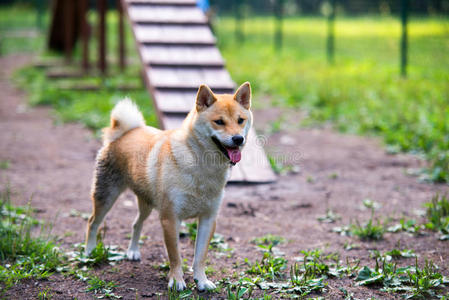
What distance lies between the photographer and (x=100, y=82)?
10.4m

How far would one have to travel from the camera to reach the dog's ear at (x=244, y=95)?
3.60m

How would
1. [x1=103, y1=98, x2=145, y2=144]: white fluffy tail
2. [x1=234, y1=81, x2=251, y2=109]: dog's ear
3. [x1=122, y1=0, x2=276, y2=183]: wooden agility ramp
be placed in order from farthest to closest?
[x1=122, y1=0, x2=276, y2=183]: wooden agility ramp → [x1=103, y1=98, x2=145, y2=144]: white fluffy tail → [x1=234, y1=81, x2=251, y2=109]: dog's ear

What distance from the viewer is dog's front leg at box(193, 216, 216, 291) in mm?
3508

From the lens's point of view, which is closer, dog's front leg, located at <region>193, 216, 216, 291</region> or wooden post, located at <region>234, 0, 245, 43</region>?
dog's front leg, located at <region>193, 216, 216, 291</region>

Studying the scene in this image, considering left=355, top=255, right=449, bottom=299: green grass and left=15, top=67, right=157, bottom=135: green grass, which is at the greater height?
left=355, top=255, right=449, bottom=299: green grass

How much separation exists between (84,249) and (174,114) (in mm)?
2463

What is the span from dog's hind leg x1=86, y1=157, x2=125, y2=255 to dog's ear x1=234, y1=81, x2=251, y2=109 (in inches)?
42.8

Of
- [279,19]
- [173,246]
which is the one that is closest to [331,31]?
[279,19]

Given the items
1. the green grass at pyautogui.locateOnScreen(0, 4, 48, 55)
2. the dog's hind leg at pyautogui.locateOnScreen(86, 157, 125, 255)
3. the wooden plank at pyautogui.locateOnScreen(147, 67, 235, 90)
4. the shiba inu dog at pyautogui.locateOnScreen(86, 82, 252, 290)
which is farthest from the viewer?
the green grass at pyautogui.locateOnScreen(0, 4, 48, 55)

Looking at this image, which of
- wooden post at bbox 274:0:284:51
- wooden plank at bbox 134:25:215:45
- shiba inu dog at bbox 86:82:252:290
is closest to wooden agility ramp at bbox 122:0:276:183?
wooden plank at bbox 134:25:215:45

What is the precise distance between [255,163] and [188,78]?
160 cm

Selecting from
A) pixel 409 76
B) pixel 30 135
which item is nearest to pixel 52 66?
pixel 30 135

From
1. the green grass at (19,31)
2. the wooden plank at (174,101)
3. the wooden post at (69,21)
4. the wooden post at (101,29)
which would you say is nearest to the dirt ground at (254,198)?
the wooden plank at (174,101)

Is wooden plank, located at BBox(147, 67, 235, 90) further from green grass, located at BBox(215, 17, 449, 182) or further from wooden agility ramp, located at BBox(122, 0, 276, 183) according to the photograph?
green grass, located at BBox(215, 17, 449, 182)
